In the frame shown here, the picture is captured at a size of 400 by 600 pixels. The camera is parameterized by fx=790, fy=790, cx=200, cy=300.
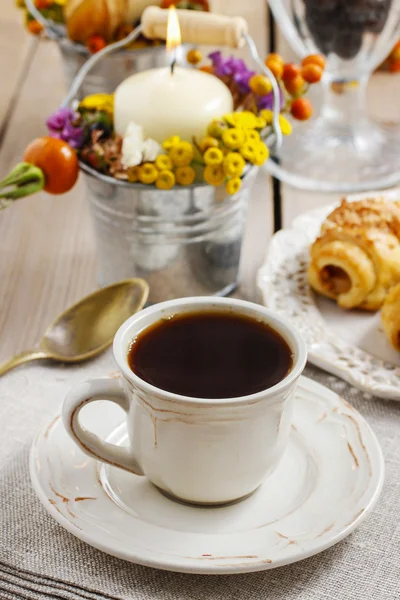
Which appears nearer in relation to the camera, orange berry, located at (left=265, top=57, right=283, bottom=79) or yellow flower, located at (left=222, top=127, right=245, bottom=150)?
yellow flower, located at (left=222, top=127, right=245, bottom=150)

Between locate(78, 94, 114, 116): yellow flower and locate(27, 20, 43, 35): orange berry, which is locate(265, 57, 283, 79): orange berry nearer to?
locate(78, 94, 114, 116): yellow flower

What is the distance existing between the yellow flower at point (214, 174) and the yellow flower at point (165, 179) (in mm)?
41

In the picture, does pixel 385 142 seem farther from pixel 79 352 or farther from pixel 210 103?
pixel 79 352

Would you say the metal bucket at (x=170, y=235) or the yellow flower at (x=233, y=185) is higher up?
the yellow flower at (x=233, y=185)

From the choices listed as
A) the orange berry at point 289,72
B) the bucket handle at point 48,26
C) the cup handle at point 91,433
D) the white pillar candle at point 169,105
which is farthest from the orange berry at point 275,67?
the cup handle at point 91,433

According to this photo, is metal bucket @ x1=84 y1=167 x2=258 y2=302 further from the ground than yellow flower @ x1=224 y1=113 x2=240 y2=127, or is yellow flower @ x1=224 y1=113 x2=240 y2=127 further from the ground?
yellow flower @ x1=224 y1=113 x2=240 y2=127

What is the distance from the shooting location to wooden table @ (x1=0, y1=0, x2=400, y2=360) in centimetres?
108

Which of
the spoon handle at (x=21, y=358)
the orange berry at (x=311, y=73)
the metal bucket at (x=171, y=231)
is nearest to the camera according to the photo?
the spoon handle at (x=21, y=358)

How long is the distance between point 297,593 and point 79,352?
41cm

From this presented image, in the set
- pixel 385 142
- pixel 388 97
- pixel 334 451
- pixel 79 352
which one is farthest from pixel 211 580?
pixel 388 97

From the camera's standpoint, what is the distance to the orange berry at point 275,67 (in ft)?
3.57

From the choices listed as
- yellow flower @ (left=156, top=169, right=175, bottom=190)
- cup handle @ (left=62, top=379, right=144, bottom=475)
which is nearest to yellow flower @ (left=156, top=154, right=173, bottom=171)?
yellow flower @ (left=156, top=169, right=175, bottom=190)

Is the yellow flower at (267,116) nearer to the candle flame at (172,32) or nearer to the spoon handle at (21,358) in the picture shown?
the candle flame at (172,32)

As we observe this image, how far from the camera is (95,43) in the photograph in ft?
4.45
